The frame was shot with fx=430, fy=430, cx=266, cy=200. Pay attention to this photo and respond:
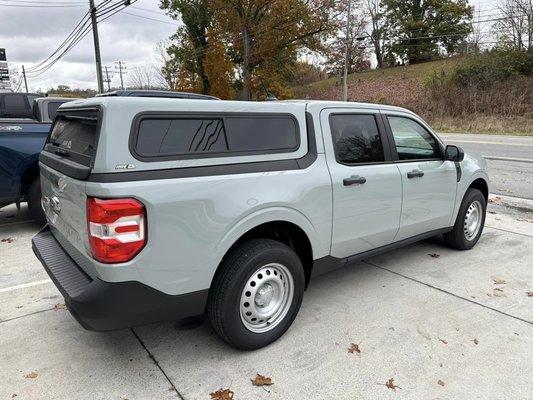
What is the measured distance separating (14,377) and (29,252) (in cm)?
273

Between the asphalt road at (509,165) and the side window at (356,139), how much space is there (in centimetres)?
561

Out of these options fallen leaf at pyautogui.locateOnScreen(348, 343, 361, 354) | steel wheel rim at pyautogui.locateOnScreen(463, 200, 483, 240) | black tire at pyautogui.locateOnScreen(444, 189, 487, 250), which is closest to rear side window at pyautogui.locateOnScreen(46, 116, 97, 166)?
fallen leaf at pyautogui.locateOnScreen(348, 343, 361, 354)

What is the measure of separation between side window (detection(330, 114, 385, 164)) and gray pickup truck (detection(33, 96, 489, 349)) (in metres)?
0.01

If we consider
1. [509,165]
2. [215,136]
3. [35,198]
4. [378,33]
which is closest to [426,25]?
[378,33]

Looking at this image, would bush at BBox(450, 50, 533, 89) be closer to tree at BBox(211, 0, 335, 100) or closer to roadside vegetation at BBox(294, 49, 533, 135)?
roadside vegetation at BBox(294, 49, 533, 135)

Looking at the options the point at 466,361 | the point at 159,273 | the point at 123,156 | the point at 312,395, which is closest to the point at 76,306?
the point at 159,273

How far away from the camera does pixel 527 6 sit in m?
33.9

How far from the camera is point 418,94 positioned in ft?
116

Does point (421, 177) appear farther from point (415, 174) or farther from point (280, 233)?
point (280, 233)

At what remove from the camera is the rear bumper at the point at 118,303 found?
2436mm

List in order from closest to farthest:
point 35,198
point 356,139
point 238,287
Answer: point 238,287, point 356,139, point 35,198

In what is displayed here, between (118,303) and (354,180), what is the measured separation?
2021 millimetres

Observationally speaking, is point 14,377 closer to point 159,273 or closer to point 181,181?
point 159,273

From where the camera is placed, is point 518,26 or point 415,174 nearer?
point 415,174
